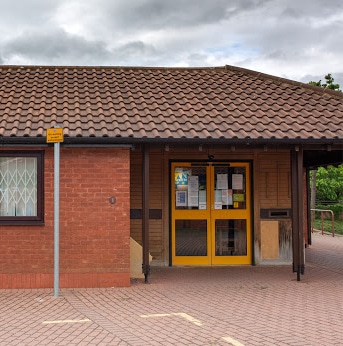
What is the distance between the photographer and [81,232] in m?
9.19

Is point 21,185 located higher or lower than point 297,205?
higher

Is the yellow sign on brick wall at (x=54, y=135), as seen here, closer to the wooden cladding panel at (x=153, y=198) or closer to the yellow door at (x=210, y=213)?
the wooden cladding panel at (x=153, y=198)

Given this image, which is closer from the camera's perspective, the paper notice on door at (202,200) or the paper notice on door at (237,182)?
the paper notice on door at (202,200)

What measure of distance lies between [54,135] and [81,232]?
1.83m

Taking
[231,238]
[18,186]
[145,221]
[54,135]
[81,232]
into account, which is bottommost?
[231,238]

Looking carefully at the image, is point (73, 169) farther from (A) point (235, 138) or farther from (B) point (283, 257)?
(B) point (283, 257)

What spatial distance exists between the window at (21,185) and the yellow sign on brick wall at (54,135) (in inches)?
35.9

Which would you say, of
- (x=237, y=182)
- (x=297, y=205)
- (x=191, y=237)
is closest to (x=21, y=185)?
(x=191, y=237)

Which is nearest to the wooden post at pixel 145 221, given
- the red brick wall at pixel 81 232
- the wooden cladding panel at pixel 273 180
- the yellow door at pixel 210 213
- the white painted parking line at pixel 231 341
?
the red brick wall at pixel 81 232

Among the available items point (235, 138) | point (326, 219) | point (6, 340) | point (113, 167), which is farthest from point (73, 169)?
point (326, 219)

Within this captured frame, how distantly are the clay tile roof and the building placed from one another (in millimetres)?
32

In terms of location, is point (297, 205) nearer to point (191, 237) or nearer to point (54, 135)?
point (191, 237)

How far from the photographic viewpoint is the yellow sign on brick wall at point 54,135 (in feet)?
27.3

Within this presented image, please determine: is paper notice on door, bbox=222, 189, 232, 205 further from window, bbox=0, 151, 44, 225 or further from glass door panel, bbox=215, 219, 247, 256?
window, bbox=0, 151, 44, 225
